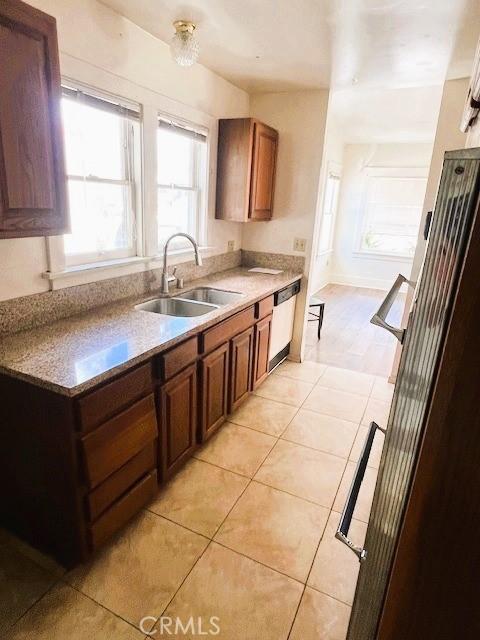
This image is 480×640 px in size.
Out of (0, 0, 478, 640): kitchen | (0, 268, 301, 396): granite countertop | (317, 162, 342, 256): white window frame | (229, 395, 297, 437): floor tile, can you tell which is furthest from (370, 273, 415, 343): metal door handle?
(317, 162, 342, 256): white window frame

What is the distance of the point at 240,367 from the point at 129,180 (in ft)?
4.55

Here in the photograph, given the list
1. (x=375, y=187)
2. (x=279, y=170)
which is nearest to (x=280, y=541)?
(x=279, y=170)

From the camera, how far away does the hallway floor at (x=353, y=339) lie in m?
3.72

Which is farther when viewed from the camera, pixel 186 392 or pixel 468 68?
pixel 468 68

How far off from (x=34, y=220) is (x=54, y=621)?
1433 mm

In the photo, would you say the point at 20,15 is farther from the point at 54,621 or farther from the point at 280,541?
the point at 280,541

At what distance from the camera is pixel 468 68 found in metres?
2.41

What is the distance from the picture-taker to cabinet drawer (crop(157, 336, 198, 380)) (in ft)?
5.47

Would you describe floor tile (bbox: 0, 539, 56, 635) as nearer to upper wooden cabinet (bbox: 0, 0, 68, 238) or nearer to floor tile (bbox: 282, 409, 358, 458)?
upper wooden cabinet (bbox: 0, 0, 68, 238)

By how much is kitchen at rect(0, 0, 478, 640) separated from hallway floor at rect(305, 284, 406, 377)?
66cm

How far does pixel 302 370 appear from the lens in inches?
136

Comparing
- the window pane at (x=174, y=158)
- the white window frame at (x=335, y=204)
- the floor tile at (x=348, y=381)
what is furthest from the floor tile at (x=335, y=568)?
the white window frame at (x=335, y=204)

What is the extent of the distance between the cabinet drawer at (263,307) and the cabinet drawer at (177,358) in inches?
31.6

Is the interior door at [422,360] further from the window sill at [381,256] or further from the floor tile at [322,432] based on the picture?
the window sill at [381,256]
